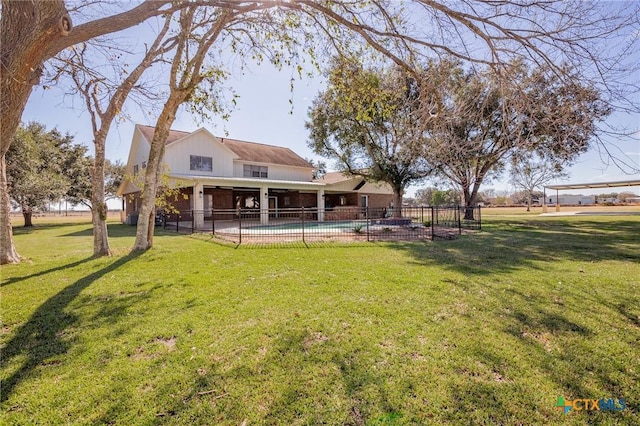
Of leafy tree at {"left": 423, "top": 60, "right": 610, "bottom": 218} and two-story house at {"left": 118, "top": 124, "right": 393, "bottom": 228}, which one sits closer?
leafy tree at {"left": 423, "top": 60, "right": 610, "bottom": 218}

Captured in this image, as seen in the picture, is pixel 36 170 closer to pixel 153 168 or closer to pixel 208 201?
pixel 208 201

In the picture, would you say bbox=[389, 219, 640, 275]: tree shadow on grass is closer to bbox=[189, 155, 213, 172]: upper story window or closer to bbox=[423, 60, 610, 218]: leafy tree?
bbox=[423, 60, 610, 218]: leafy tree

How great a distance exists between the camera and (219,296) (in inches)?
189

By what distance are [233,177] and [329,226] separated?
1020 cm

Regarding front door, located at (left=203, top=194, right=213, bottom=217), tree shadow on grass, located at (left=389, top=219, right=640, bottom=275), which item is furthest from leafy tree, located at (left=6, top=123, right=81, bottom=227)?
tree shadow on grass, located at (left=389, top=219, right=640, bottom=275)

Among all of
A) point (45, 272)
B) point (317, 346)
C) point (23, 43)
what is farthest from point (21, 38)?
point (45, 272)

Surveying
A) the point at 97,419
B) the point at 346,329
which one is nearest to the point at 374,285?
the point at 346,329

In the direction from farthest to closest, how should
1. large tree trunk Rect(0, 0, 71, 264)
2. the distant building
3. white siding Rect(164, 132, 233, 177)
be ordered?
the distant building < white siding Rect(164, 132, 233, 177) < large tree trunk Rect(0, 0, 71, 264)

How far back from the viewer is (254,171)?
2500cm

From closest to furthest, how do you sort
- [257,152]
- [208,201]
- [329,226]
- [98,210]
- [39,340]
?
[39,340] → [98,210] → [329,226] → [208,201] → [257,152]

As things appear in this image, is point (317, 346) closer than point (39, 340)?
Yes

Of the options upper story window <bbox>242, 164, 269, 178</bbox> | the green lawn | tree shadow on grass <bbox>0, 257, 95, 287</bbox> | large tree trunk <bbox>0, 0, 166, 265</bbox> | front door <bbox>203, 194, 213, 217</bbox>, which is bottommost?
the green lawn

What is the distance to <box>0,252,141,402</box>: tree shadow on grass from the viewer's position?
2775 mm

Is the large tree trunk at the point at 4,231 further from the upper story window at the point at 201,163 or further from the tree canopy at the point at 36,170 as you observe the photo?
the tree canopy at the point at 36,170
